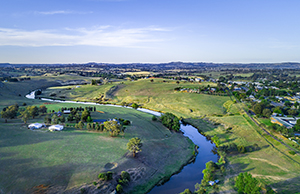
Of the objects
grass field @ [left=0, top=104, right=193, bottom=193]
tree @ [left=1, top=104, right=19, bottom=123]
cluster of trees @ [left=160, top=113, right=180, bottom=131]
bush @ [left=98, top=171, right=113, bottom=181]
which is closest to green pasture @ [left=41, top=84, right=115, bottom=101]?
tree @ [left=1, top=104, right=19, bottom=123]

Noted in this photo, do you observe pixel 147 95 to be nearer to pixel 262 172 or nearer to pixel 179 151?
pixel 179 151

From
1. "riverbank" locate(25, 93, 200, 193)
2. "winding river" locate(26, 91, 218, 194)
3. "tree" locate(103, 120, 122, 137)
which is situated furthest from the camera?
"tree" locate(103, 120, 122, 137)

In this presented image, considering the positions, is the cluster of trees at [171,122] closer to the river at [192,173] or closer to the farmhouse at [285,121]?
the river at [192,173]

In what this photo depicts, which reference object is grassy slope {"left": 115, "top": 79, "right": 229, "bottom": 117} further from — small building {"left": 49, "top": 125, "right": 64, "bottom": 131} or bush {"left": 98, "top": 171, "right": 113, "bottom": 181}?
bush {"left": 98, "top": 171, "right": 113, "bottom": 181}

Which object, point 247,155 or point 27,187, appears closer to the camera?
point 27,187

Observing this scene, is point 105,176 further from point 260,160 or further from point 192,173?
point 260,160

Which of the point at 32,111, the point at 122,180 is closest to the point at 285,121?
the point at 122,180

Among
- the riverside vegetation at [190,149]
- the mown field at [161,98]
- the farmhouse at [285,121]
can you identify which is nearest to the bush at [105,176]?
the riverside vegetation at [190,149]

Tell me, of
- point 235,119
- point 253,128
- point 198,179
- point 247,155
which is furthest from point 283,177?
point 235,119
